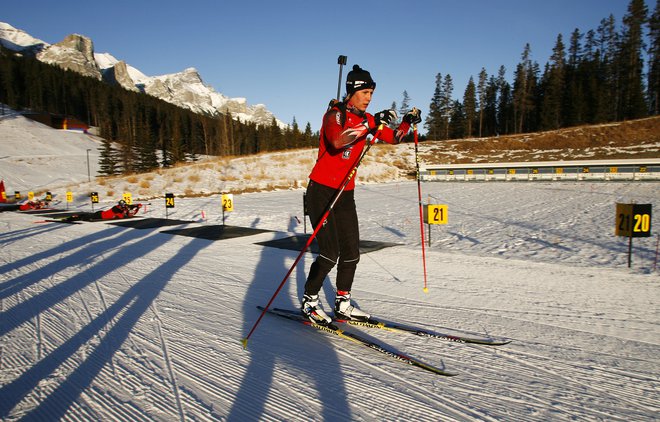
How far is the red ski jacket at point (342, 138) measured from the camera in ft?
9.80

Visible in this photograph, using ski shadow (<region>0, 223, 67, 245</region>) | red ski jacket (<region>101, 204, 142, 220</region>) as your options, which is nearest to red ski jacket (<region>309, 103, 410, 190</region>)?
ski shadow (<region>0, 223, 67, 245</region>)

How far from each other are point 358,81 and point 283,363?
2492 millimetres

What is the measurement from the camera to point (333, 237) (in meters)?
3.26

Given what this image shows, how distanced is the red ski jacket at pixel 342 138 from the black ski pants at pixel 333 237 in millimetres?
125

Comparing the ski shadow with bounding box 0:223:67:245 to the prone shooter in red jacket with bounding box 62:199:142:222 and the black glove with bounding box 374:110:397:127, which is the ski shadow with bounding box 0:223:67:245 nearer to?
the prone shooter in red jacket with bounding box 62:199:142:222

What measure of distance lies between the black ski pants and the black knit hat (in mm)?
952

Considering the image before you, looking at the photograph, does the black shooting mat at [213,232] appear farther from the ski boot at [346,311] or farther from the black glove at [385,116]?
the black glove at [385,116]

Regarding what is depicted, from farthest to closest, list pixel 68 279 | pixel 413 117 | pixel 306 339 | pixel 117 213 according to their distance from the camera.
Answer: pixel 117 213
pixel 68 279
pixel 413 117
pixel 306 339

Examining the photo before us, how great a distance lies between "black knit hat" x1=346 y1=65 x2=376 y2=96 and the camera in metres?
3.23

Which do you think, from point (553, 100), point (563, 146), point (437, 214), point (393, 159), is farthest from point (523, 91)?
point (437, 214)

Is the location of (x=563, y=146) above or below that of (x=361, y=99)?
above

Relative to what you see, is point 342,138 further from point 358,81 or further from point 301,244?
point 301,244

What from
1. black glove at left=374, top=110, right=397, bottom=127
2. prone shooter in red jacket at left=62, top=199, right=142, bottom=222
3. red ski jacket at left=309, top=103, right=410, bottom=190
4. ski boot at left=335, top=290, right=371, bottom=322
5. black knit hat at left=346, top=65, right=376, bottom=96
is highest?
black knit hat at left=346, top=65, right=376, bottom=96

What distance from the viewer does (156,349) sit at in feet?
9.05
